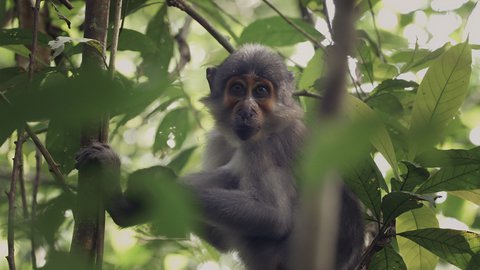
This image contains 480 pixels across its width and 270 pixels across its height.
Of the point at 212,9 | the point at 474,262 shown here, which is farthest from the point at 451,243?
the point at 212,9

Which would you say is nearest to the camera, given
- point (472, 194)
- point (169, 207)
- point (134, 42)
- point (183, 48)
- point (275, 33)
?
point (169, 207)

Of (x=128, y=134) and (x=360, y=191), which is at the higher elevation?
(x=128, y=134)

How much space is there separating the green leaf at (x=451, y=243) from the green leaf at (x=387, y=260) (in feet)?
0.51

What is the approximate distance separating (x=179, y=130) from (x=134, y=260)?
2.40 metres

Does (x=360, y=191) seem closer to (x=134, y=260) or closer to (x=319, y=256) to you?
(x=134, y=260)

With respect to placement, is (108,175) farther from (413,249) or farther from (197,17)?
(197,17)

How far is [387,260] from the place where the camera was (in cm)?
466

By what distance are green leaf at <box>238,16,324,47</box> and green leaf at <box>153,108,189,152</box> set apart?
114 cm

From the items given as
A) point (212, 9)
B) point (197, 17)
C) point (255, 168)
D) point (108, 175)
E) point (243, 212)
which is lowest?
point (108, 175)

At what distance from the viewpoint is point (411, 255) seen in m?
5.34

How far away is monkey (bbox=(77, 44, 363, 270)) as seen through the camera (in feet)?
21.6

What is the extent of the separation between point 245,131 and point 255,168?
1.29 ft

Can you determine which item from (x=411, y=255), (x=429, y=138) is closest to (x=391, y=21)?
(x=411, y=255)

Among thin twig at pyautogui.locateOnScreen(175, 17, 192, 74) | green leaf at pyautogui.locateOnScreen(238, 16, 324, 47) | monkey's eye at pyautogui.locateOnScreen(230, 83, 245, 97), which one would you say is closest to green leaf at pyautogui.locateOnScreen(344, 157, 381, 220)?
monkey's eye at pyautogui.locateOnScreen(230, 83, 245, 97)
